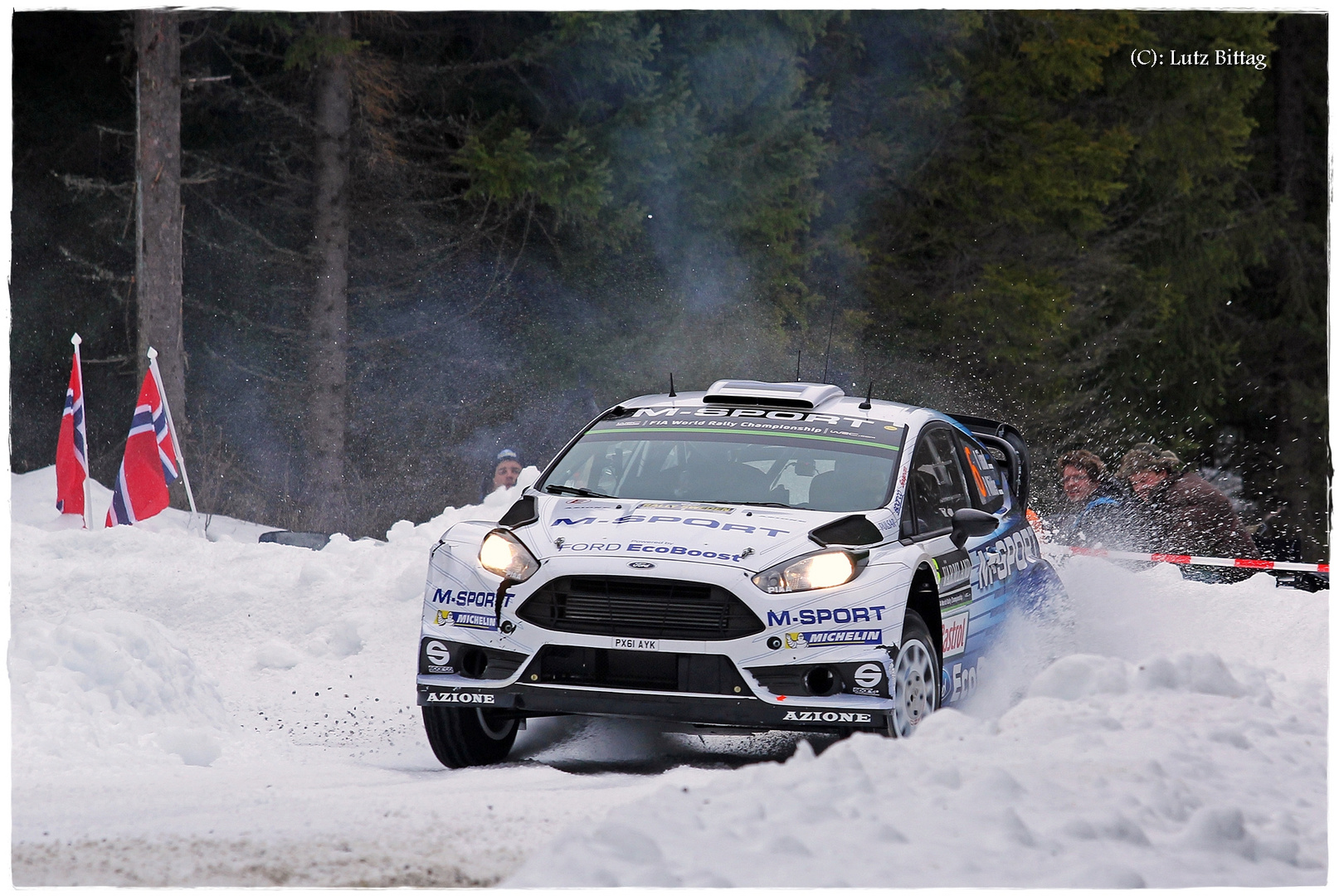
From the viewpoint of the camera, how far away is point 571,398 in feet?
71.3

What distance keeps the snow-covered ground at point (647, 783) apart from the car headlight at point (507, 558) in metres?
0.85

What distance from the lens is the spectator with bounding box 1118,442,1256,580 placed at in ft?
41.3

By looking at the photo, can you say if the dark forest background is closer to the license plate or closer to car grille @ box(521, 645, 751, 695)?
car grille @ box(521, 645, 751, 695)

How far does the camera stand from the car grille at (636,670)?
6.10 meters

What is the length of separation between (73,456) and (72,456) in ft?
0.04

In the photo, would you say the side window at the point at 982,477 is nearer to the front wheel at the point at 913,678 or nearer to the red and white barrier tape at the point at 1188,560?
the front wheel at the point at 913,678

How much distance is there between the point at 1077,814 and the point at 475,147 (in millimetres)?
16398

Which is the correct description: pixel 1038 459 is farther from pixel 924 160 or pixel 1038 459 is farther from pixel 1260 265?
pixel 1260 265

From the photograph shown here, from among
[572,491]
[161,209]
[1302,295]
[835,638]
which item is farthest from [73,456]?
[1302,295]

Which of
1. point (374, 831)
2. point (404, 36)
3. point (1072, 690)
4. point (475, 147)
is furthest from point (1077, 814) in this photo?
point (404, 36)

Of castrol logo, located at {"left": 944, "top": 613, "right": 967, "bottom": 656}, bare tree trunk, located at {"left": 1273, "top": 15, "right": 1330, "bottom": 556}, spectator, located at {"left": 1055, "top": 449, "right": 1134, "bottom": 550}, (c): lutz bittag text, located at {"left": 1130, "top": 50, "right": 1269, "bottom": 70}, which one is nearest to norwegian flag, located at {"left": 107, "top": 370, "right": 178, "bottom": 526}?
spectator, located at {"left": 1055, "top": 449, "right": 1134, "bottom": 550}

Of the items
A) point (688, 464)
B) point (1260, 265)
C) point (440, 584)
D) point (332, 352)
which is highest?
point (1260, 265)

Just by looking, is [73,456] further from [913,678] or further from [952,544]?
[913,678]

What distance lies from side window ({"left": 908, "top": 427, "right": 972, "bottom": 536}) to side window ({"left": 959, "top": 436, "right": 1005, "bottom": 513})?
15cm
